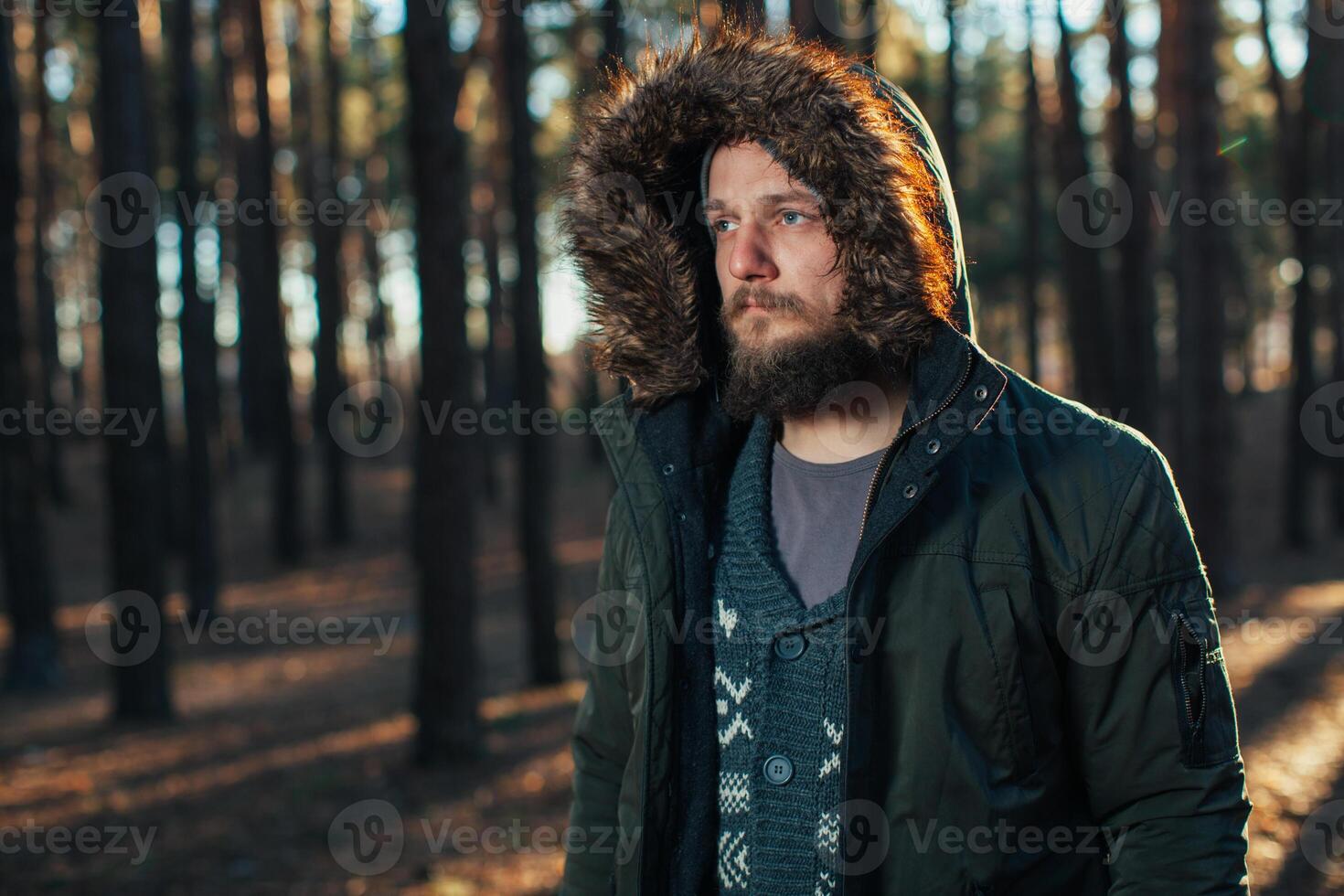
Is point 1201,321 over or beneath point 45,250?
beneath

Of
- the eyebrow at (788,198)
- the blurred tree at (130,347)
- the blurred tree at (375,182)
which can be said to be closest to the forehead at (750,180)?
the eyebrow at (788,198)

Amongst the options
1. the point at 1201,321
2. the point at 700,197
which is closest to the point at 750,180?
the point at 700,197

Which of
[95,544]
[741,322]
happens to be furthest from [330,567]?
[741,322]

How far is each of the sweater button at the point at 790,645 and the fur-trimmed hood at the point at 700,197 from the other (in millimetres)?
671

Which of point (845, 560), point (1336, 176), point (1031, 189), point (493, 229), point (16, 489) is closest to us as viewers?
point (845, 560)

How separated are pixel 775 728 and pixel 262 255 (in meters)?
20.4

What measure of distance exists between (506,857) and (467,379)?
11.7ft

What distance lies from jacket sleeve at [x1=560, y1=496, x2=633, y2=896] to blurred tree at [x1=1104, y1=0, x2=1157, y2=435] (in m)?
12.4

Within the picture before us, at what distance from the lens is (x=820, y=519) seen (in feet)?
8.21

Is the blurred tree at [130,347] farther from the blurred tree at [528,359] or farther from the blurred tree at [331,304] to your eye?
the blurred tree at [331,304]

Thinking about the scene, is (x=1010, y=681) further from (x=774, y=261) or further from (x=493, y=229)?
(x=493, y=229)

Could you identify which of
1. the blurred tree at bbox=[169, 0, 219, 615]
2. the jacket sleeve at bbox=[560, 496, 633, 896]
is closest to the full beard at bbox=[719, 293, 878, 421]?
the jacket sleeve at bbox=[560, 496, 633, 896]

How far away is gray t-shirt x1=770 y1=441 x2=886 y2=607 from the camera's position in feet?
7.98

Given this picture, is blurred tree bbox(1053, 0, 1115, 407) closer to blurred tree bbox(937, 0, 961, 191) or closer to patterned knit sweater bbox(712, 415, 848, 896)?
blurred tree bbox(937, 0, 961, 191)
